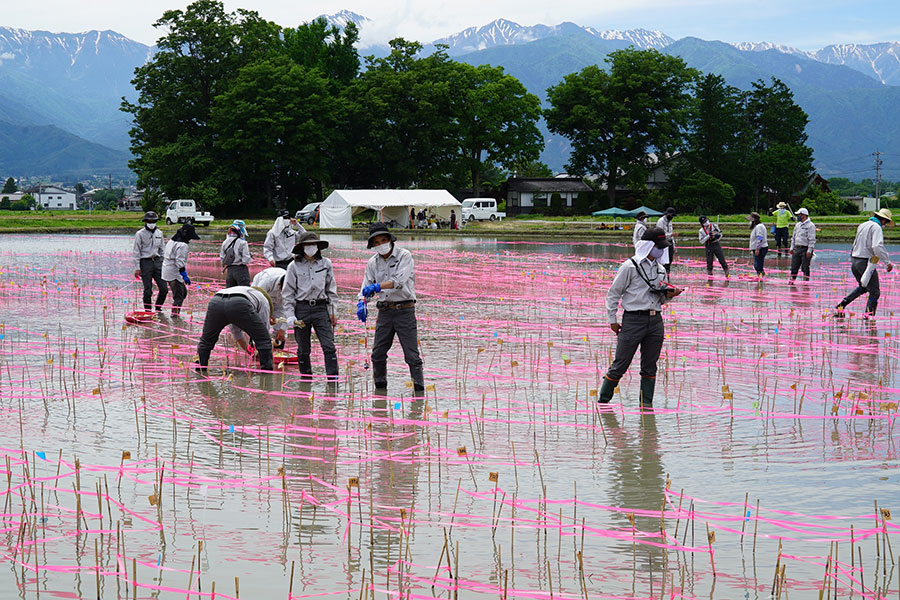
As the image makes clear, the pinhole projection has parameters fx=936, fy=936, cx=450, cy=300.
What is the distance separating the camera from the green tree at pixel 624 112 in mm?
72438

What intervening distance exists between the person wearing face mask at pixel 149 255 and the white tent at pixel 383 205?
39.3 m

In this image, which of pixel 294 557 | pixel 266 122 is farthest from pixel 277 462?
pixel 266 122

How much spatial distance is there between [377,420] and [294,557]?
3.18 m

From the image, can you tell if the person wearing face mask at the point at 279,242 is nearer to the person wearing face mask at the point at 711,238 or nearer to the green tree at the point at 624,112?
the person wearing face mask at the point at 711,238

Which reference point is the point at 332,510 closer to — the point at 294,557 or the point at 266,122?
the point at 294,557

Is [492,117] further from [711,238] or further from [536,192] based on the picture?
[711,238]

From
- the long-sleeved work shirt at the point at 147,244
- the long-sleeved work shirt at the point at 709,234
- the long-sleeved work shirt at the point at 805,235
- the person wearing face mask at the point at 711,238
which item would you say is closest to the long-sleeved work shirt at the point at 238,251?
the long-sleeved work shirt at the point at 147,244

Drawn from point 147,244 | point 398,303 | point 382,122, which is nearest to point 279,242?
point 147,244

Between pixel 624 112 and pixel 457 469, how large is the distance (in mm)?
68645

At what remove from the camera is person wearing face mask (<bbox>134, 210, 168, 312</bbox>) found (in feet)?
47.9

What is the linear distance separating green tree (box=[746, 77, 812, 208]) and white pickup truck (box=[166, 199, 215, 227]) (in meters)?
43.8

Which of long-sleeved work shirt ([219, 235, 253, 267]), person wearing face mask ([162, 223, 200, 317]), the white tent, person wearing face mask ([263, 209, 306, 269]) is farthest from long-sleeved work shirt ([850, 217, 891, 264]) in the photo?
the white tent

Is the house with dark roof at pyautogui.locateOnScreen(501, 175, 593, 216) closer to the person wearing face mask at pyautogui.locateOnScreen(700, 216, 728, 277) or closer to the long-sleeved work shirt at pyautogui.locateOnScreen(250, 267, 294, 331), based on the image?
the person wearing face mask at pyautogui.locateOnScreen(700, 216, 728, 277)

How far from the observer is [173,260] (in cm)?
1432
